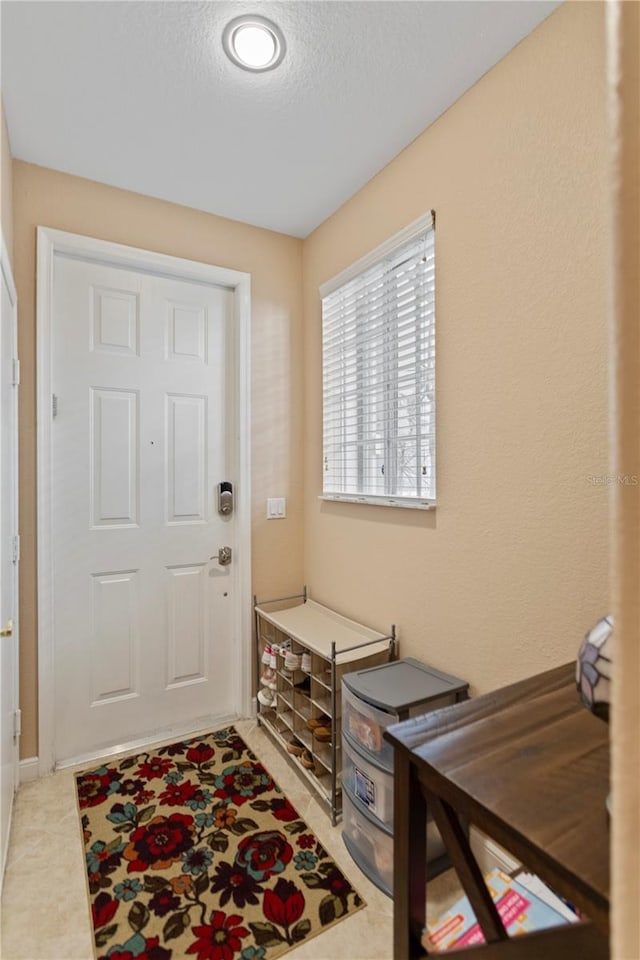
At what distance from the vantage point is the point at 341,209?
2.40 m

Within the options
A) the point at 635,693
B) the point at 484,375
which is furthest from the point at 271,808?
the point at 635,693

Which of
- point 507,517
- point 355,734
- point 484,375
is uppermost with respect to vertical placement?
point 484,375

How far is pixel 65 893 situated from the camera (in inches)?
59.8

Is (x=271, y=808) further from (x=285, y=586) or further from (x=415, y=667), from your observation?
(x=285, y=586)

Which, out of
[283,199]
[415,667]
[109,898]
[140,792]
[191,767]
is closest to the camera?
[109,898]

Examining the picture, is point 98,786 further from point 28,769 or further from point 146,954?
point 146,954

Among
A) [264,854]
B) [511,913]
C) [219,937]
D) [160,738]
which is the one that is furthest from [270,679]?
[511,913]

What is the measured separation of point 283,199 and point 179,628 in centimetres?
217

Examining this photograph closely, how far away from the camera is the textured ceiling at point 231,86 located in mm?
1431

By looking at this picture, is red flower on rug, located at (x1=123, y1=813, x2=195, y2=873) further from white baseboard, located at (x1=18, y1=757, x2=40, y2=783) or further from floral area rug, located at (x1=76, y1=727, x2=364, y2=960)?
white baseboard, located at (x1=18, y1=757, x2=40, y2=783)

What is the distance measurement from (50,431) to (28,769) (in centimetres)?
143

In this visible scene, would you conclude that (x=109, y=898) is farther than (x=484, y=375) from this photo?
No

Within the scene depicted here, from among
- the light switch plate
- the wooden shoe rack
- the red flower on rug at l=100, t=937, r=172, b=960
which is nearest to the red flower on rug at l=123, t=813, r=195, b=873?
the red flower on rug at l=100, t=937, r=172, b=960

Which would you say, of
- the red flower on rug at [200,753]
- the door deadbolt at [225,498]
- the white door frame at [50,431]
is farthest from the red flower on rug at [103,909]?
the door deadbolt at [225,498]
